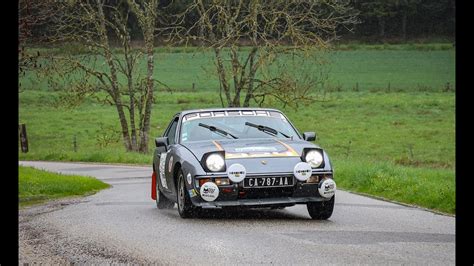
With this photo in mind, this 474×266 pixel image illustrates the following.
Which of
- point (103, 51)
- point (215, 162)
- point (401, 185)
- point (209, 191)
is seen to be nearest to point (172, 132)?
point (215, 162)

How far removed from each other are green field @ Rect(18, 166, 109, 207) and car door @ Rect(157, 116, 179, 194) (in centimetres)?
383

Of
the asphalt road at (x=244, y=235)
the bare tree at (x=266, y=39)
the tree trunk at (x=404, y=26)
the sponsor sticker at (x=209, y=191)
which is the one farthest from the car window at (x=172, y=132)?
the tree trunk at (x=404, y=26)

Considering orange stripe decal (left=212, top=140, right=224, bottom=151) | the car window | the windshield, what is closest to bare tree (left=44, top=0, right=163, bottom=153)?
the car window

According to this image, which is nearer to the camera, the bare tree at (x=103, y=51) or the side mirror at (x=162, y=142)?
the side mirror at (x=162, y=142)

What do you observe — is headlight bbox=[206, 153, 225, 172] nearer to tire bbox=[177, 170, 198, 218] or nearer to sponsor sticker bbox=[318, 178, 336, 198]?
tire bbox=[177, 170, 198, 218]

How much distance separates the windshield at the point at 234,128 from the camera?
45.6 ft

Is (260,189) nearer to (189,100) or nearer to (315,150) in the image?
(315,150)

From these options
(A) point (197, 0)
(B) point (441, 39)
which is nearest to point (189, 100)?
(A) point (197, 0)

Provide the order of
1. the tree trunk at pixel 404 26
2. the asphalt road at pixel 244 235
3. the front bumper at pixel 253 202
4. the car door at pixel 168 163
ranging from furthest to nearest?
the tree trunk at pixel 404 26 < the car door at pixel 168 163 < the front bumper at pixel 253 202 < the asphalt road at pixel 244 235

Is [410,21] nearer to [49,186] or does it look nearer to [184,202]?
[49,186]

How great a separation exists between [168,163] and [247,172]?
6.42 feet

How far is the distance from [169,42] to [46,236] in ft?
81.9

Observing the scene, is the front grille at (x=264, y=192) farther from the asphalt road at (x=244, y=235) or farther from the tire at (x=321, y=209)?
the tire at (x=321, y=209)

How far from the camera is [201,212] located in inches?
518
